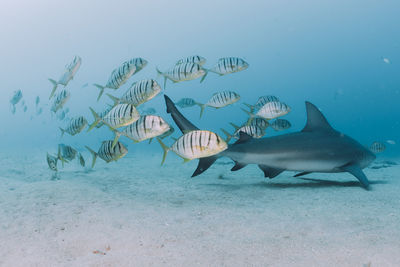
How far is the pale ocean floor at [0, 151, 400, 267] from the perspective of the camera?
244cm

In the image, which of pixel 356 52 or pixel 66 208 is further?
pixel 356 52

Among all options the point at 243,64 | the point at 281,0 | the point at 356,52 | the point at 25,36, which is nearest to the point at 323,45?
the point at 356,52

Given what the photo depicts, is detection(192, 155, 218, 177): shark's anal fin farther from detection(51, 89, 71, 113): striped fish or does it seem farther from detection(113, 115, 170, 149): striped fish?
detection(51, 89, 71, 113): striped fish

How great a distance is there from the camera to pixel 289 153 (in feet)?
17.6

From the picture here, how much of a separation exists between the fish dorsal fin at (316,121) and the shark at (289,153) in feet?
1.24

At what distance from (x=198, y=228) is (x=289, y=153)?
2.86 m

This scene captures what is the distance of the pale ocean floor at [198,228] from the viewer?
8.01 feet

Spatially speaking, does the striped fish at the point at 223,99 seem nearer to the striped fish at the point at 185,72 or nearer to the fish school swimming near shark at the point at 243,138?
the fish school swimming near shark at the point at 243,138

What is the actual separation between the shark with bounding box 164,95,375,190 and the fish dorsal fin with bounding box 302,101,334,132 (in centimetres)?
38

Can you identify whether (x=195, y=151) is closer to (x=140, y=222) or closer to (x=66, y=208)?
(x=140, y=222)

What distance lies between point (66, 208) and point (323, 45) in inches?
4742

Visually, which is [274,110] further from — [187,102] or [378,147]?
[378,147]

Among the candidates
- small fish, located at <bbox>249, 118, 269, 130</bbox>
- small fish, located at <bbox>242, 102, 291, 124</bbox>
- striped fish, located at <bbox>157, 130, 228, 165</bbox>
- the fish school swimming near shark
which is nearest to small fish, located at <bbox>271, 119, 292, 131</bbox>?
small fish, located at <bbox>249, 118, 269, 130</bbox>

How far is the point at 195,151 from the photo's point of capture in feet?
10.5
